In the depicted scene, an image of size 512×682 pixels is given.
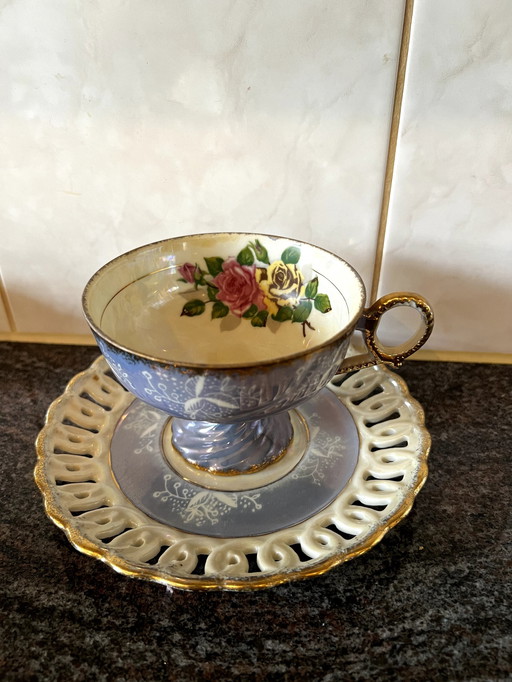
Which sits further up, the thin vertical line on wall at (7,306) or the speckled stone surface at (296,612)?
the thin vertical line on wall at (7,306)

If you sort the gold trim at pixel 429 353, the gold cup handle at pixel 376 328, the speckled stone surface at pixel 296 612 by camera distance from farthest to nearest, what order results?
the gold trim at pixel 429 353
the gold cup handle at pixel 376 328
the speckled stone surface at pixel 296 612

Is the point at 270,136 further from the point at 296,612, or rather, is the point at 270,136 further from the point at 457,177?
the point at 296,612

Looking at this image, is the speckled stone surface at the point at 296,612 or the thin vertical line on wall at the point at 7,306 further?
the thin vertical line on wall at the point at 7,306

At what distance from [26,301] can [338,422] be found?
363 millimetres

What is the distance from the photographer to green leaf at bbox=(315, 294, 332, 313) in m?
0.48

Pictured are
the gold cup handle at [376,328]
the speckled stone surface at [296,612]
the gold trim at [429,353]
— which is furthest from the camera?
the gold trim at [429,353]

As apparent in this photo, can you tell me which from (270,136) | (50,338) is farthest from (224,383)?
(50,338)

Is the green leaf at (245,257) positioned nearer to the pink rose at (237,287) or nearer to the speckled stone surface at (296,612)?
the pink rose at (237,287)

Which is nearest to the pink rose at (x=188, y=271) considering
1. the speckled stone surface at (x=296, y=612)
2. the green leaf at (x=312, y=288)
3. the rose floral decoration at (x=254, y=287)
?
the rose floral decoration at (x=254, y=287)

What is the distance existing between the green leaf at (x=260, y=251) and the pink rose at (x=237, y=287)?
0.01 m

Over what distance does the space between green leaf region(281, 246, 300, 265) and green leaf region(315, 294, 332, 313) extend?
0.04 m

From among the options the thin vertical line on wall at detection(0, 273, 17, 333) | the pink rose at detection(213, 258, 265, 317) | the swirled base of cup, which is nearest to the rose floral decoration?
the pink rose at detection(213, 258, 265, 317)

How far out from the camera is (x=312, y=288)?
0.49 metres

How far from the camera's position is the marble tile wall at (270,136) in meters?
0.45
